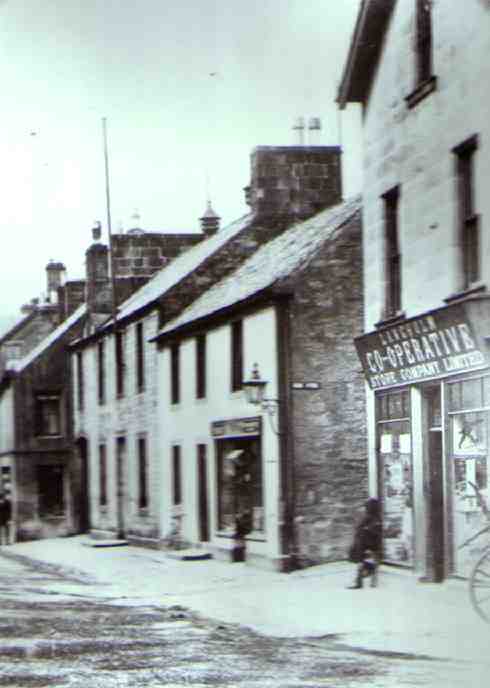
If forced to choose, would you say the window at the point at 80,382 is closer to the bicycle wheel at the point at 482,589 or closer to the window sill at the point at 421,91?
the window sill at the point at 421,91

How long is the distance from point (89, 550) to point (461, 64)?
15.5 m

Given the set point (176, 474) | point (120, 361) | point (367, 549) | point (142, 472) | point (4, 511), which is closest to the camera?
point (367, 549)

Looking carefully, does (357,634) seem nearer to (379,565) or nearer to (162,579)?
(379,565)

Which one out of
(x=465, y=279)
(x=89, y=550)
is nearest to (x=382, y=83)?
(x=465, y=279)

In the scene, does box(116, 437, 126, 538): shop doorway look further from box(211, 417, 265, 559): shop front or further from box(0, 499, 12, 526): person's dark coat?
box(211, 417, 265, 559): shop front

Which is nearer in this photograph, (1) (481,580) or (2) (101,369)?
(1) (481,580)

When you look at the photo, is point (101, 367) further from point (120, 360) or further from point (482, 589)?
point (482, 589)

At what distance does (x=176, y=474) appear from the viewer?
23609mm

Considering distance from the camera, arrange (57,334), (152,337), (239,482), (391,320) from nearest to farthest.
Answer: (391,320)
(239,482)
(152,337)
(57,334)

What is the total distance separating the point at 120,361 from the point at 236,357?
6.82 metres

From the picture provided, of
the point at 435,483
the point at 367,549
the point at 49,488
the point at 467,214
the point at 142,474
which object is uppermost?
the point at 467,214

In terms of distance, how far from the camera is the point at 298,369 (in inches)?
719

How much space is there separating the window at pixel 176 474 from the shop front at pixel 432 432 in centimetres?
842

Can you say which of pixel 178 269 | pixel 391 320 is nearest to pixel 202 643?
pixel 391 320
